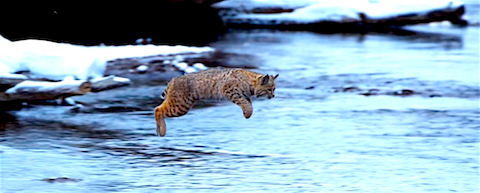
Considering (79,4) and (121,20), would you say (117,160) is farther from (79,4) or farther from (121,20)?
(121,20)

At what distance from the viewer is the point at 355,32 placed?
2311cm

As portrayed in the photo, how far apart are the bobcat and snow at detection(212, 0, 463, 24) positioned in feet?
51.3

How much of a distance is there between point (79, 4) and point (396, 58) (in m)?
6.17

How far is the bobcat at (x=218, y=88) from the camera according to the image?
26.1 ft

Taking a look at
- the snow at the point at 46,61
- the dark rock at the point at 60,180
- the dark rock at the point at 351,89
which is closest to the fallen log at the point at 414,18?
the dark rock at the point at 351,89

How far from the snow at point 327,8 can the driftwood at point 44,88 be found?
13.2 meters

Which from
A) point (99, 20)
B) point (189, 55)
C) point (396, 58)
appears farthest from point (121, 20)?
point (396, 58)

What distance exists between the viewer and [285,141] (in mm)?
9359

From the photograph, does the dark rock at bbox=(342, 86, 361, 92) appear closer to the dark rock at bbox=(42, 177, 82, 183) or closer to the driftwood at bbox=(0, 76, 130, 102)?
the driftwood at bbox=(0, 76, 130, 102)

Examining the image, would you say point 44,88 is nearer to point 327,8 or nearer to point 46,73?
point 46,73

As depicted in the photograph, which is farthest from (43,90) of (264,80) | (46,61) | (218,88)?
(264,80)

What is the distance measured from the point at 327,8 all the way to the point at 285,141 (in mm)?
14728

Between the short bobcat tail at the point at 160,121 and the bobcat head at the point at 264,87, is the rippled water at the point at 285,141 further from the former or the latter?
the bobcat head at the point at 264,87

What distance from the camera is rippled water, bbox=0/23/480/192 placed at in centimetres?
749
